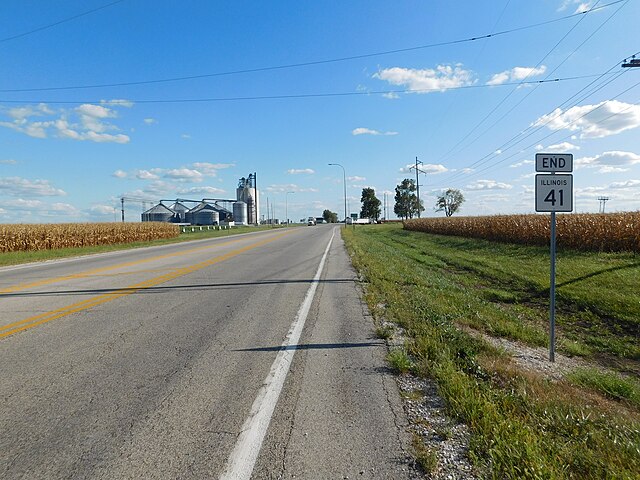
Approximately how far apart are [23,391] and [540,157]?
22.0ft

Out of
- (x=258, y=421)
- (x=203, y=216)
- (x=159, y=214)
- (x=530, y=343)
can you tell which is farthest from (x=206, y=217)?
(x=258, y=421)

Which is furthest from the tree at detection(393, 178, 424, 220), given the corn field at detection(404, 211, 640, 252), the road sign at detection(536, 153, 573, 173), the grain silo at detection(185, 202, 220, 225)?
the road sign at detection(536, 153, 573, 173)

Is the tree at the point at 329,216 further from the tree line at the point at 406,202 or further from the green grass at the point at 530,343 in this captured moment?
the green grass at the point at 530,343

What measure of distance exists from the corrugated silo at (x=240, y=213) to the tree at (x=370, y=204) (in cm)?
4013

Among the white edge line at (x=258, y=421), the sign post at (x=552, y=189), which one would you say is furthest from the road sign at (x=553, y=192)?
the white edge line at (x=258, y=421)

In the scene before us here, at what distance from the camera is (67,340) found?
5.33 metres

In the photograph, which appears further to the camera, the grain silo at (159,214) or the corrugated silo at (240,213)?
the corrugated silo at (240,213)

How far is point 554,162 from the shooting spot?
5.24m

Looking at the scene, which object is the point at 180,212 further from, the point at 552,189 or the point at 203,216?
the point at 552,189

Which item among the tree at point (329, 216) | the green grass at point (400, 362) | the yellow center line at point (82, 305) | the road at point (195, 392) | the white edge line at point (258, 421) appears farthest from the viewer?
the tree at point (329, 216)

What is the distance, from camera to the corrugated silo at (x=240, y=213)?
10631 cm

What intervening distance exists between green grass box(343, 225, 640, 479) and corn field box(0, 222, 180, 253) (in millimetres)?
23528

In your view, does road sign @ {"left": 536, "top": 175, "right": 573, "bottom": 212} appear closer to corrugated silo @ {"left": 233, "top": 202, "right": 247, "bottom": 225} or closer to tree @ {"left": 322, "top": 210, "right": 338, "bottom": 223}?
corrugated silo @ {"left": 233, "top": 202, "right": 247, "bottom": 225}

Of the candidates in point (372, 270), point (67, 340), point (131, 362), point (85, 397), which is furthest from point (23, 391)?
point (372, 270)
